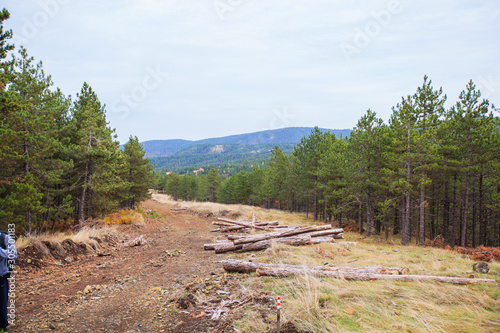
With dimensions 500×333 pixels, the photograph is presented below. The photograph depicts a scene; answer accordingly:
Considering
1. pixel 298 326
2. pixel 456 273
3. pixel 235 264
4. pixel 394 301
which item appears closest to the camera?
pixel 298 326

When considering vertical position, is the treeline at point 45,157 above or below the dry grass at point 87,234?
above

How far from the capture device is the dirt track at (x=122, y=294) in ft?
18.8

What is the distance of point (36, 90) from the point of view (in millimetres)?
14891

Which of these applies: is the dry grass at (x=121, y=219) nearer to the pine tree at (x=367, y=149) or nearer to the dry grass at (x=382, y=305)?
the dry grass at (x=382, y=305)

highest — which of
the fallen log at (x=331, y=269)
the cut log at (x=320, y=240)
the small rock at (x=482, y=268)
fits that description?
the small rock at (x=482, y=268)

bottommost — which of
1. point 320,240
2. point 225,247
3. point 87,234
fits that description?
point 225,247

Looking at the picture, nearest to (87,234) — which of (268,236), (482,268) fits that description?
(268,236)

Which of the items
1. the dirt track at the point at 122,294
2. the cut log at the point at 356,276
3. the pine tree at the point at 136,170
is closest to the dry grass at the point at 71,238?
the dirt track at the point at 122,294

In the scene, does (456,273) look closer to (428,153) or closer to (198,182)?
(428,153)

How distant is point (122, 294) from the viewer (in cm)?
763

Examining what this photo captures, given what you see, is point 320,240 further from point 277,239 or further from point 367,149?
point 367,149

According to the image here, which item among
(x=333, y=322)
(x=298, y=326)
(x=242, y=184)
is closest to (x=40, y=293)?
(x=298, y=326)

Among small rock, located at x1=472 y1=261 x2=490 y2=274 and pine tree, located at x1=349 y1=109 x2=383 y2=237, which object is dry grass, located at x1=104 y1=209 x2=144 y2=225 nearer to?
pine tree, located at x1=349 y1=109 x2=383 y2=237

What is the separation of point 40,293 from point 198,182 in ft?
257
